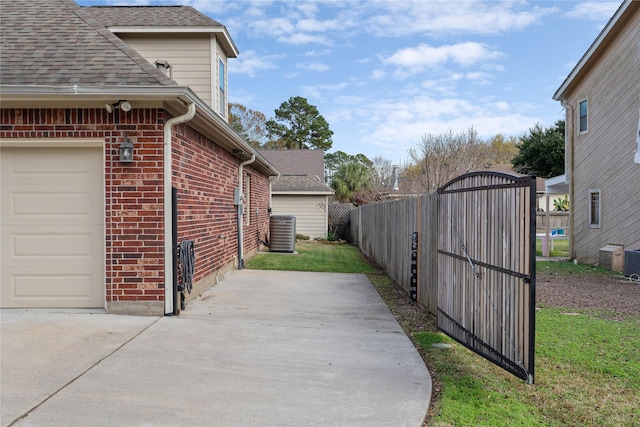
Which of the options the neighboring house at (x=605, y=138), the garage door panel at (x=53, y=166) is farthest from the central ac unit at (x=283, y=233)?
the garage door panel at (x=53, y=166)

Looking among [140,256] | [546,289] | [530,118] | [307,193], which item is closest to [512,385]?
[140,256]

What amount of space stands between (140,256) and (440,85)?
46.2 ft

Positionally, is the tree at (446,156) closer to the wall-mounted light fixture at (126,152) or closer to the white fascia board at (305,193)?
the white fascia board at (305,193)

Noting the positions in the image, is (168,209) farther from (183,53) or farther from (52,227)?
(183,53)

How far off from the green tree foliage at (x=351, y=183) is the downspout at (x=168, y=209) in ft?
75.0

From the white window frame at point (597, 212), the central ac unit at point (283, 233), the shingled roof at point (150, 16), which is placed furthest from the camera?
the central ac unit at point (283, 233)

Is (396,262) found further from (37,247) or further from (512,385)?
(37,247)

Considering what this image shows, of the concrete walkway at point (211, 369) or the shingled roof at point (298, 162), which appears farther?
the shingled roof at point (298, 162)

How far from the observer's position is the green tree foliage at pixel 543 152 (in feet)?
102

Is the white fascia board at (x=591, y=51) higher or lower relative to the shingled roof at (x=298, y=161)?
higher

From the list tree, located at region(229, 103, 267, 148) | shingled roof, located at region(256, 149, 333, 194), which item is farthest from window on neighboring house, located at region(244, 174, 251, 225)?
tree, located at region(229, 103, 267, 148)

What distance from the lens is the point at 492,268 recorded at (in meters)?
4.30

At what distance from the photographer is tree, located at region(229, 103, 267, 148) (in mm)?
43700

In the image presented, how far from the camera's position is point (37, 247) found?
6.08 meters
